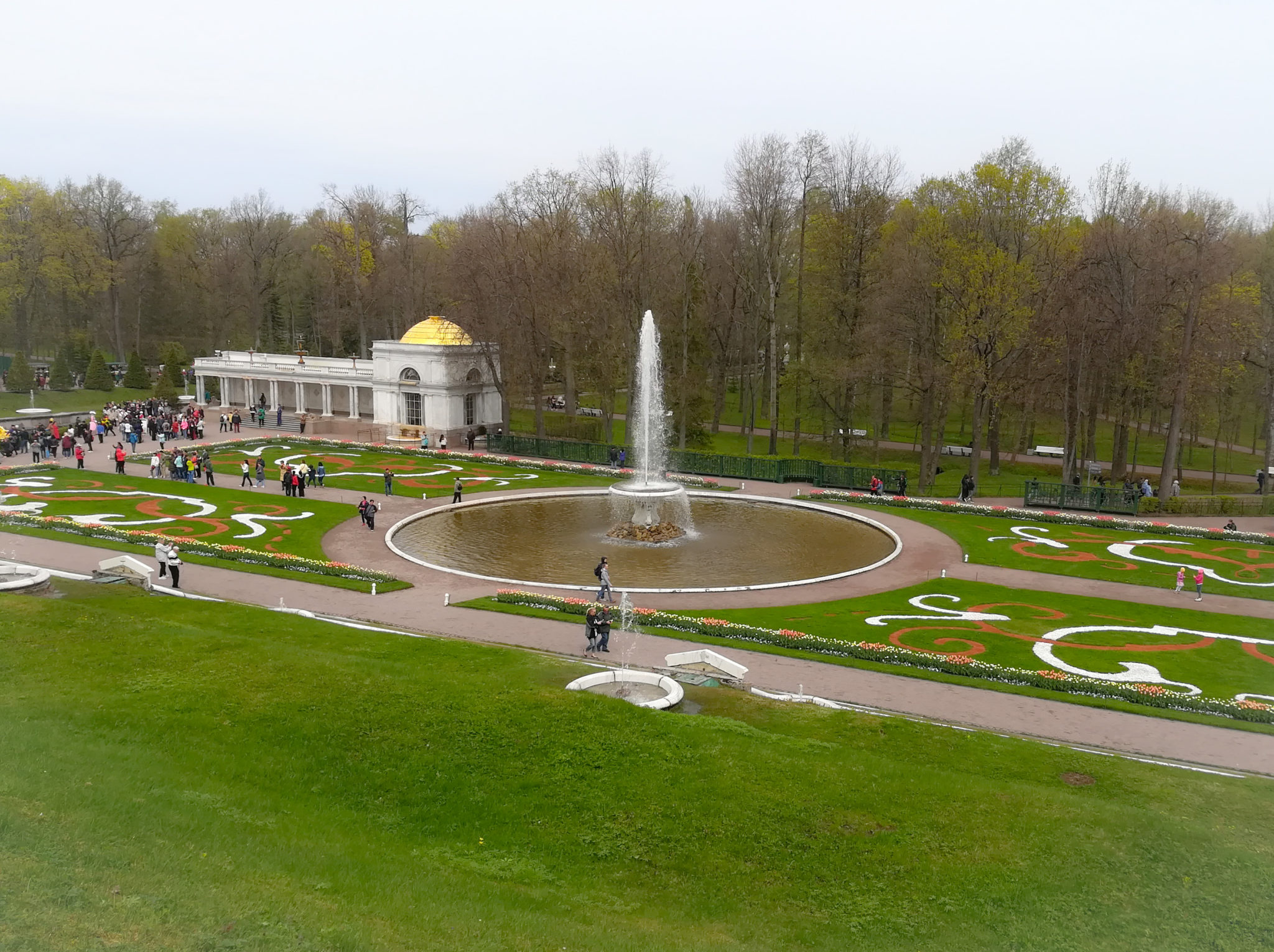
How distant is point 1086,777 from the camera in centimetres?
1612

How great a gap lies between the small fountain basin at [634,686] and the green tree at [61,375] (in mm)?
74214

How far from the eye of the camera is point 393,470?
172 feet

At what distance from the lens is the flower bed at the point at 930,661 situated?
20.5 meters

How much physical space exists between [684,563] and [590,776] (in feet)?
61.3

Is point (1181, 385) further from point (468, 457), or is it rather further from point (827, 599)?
point (468, 457)

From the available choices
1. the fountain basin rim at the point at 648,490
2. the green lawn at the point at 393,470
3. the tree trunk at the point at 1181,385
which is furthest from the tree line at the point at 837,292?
the fountain basin rim at the point at 648,490

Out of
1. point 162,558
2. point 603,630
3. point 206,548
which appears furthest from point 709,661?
point 206,548

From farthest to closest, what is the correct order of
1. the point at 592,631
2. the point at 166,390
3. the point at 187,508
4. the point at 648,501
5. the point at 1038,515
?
1. the point at 166,390
2. the point at 1038,515
3. the point at 187,508
4. the point at 648,501
5. the point at 592,631

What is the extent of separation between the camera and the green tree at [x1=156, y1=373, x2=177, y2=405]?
7338 cm

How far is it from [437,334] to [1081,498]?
4164 centimetres

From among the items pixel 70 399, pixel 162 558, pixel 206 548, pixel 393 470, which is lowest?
pixel 206 548

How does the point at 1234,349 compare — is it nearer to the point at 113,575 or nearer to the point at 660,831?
the point at 660,831

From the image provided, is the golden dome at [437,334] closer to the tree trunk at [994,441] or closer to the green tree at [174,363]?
the green tree at [174,363]

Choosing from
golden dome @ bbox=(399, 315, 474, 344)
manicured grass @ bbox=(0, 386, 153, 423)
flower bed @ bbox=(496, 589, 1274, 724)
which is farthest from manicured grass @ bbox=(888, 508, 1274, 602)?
manicured grass @ bbox=(0, 386, 153, 423)
